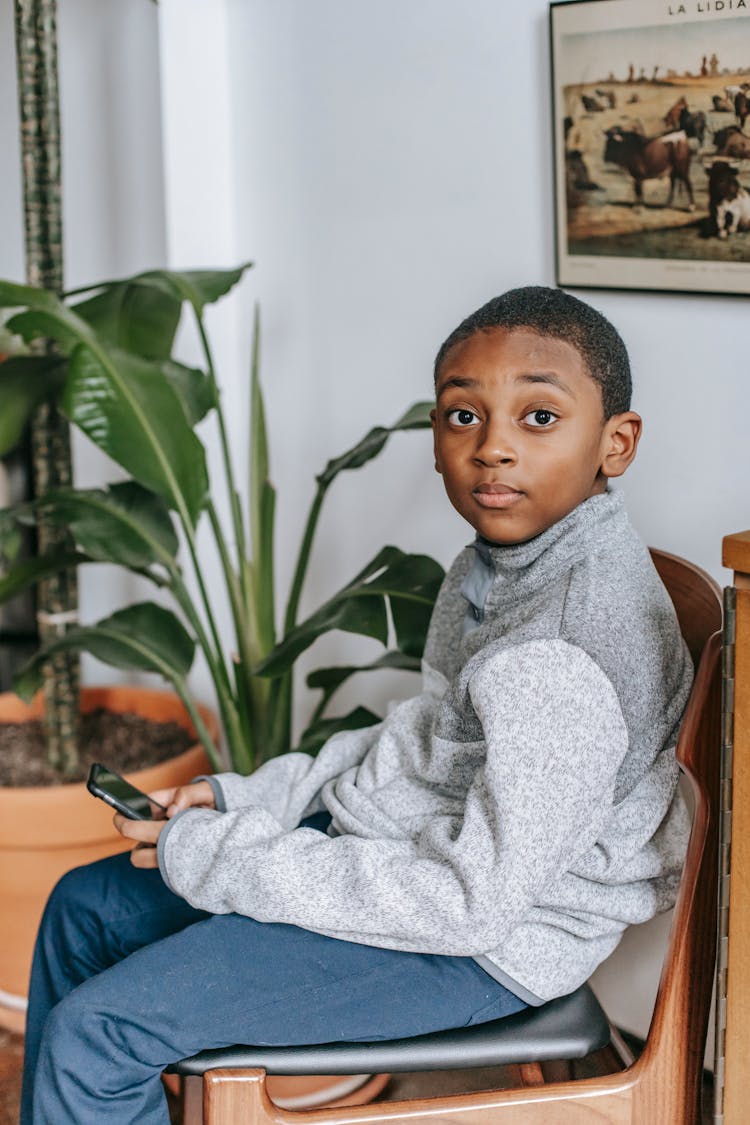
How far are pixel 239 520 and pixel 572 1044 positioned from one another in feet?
3.37

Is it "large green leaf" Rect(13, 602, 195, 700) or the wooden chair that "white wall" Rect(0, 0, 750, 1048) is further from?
the wooden chair

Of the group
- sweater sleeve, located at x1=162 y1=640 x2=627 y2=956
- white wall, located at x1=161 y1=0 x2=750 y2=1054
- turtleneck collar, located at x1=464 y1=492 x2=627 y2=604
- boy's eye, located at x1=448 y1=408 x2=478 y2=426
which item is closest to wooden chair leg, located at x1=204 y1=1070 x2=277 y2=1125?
sweater sleeve, located at x1=162 y1=640 x2=627 y2=956

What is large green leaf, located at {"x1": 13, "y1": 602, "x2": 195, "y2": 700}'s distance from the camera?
200cm

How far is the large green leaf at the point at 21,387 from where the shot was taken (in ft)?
6.41

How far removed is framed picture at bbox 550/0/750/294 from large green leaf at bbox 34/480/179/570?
2.19ft

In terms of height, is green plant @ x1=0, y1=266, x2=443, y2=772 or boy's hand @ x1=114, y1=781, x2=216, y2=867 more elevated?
green plant @ x1=0, y1=266, x2=443, y2=772

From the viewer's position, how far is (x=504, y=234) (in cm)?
186

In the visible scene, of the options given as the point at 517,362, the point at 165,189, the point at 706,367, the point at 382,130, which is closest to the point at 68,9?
the point at 165,189

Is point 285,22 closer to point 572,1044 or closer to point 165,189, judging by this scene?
point 165,189

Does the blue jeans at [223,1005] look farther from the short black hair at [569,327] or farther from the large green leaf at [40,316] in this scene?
the large green leaf at [40,316]

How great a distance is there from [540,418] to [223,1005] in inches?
23.2

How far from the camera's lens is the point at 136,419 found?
1700 mm

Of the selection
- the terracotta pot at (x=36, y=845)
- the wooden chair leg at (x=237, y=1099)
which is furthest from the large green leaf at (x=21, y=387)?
the wooden chair leg at (x=237, y=1099)

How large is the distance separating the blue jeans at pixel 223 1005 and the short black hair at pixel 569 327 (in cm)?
55
